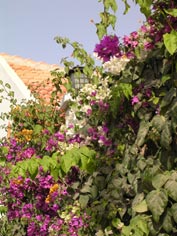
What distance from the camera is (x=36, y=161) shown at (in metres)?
4.34

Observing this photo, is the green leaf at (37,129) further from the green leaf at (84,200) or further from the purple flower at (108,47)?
the purple flower at (108,47)

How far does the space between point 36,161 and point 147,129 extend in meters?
1.11

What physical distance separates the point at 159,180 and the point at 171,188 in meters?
0.11

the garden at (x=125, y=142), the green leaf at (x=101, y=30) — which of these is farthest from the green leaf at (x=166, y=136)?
the green leaf at (x=101, y=30)

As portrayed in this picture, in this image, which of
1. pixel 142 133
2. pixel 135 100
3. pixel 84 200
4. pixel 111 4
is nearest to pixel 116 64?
pixel 135 100

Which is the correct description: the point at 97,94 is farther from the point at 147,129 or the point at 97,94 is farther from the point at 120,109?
the point at 147,129

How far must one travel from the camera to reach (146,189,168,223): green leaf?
3.39m

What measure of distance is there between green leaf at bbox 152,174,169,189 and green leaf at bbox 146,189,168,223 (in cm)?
5

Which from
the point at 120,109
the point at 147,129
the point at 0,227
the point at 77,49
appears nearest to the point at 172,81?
the point at 147,129

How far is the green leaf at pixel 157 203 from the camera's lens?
3387mm

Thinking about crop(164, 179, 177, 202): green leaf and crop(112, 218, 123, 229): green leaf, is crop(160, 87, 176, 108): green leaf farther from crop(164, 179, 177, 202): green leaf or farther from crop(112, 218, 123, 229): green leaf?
crop(112, 218, 123, 229): green leaf

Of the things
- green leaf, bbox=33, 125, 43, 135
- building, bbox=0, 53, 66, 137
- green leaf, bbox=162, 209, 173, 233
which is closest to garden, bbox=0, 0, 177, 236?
green leaf, bbox=162, 209, 173, 233

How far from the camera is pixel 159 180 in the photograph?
348 cm

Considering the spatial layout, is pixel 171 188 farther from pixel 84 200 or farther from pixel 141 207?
pixel 84 200
